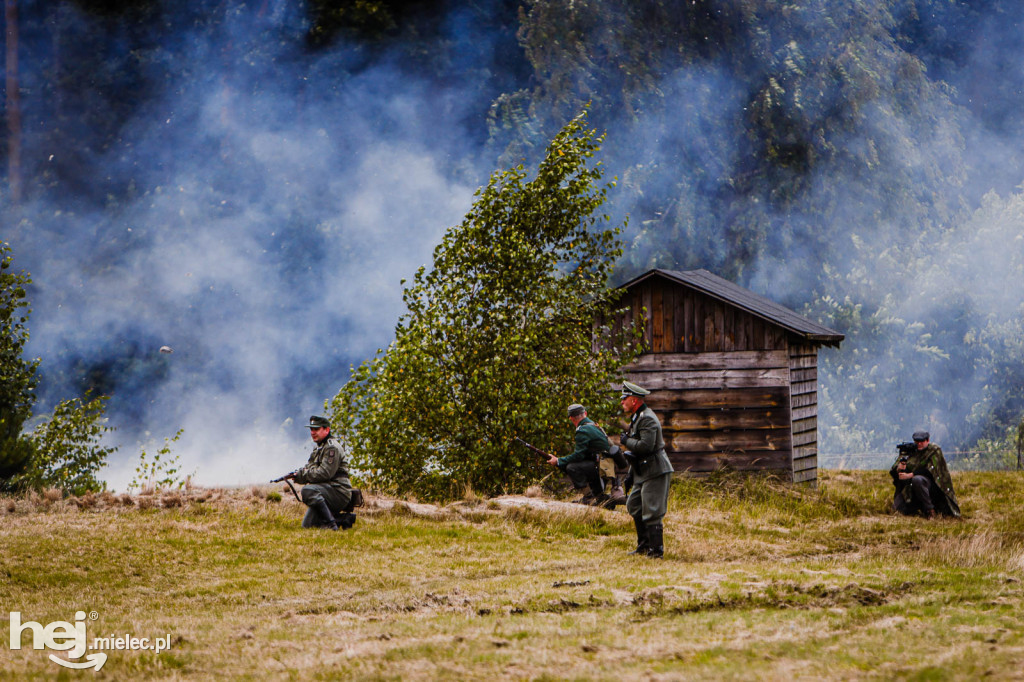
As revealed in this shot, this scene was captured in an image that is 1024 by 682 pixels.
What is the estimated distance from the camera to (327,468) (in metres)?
11.7

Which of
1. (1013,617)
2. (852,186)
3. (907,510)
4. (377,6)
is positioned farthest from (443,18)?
(1013,617)

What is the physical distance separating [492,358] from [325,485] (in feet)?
14.2

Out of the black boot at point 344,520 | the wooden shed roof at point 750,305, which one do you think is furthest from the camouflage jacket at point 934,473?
the black boot at point 344,520

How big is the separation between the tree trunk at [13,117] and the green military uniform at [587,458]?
4340 centimetres

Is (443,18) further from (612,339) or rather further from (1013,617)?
(1013,617)

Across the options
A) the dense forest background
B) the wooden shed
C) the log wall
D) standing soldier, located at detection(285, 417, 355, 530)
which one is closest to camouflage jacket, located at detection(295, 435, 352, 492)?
standing soldier, located at detection(285, 417, 355, 530)

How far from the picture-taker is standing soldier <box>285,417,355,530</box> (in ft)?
38.1

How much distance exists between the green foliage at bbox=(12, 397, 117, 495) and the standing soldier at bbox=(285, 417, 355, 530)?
7130mm

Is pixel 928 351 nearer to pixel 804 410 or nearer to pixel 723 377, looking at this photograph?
pixel 804 410

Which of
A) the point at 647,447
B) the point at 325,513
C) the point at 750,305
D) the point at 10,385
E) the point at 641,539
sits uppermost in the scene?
the point at 750,305

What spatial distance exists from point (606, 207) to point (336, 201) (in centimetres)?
1576

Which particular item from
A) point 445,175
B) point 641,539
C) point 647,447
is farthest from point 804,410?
point 445,175

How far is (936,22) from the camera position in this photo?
45.7 meters

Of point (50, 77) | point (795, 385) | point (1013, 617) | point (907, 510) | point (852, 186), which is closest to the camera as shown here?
point (1013, 617)
